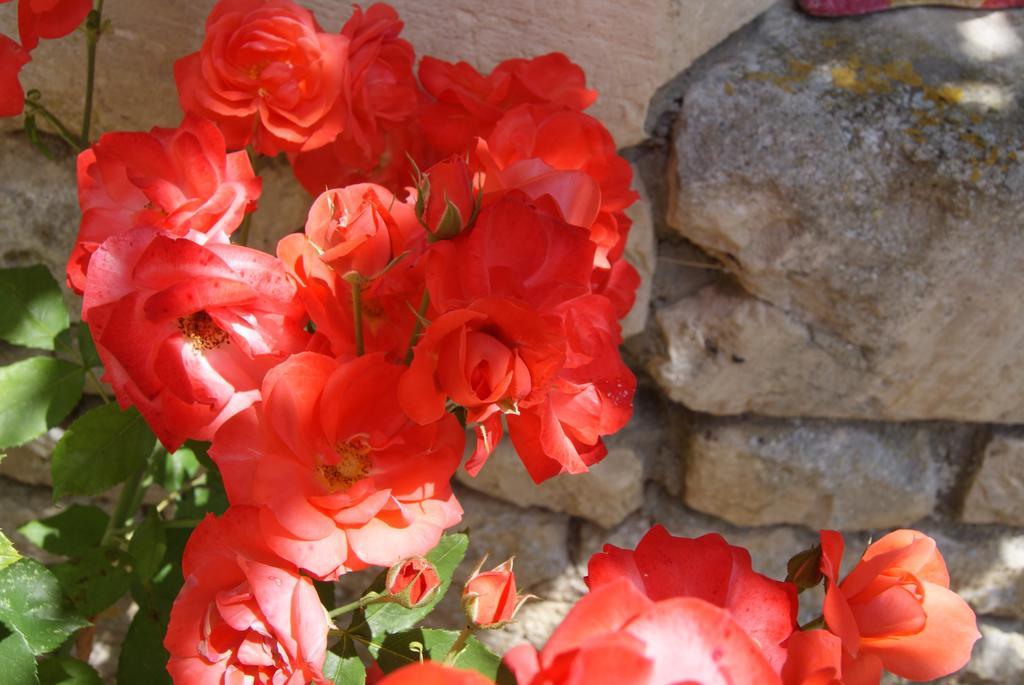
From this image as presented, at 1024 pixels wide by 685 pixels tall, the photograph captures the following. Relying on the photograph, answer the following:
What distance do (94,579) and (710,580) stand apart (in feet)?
2.34

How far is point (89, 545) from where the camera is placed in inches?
48.7

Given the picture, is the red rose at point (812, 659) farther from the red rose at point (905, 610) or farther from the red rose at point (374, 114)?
the red rose at point (374, 114)

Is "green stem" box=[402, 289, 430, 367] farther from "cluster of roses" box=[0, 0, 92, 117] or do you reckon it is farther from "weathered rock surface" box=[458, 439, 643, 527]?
"weathered rock surface" box=[458, 439, 643, 527]

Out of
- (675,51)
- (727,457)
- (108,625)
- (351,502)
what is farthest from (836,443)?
(108,625)

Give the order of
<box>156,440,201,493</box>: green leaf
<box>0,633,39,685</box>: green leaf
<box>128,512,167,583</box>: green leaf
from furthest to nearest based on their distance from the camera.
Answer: <box>156,440,201,493</box>: green leaf < <box>128,512,167,583</box>: green leaf < <box>0,633,39,685</box>: green leaf

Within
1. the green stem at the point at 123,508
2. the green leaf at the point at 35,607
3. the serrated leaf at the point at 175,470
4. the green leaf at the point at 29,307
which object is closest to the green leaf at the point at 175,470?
the serrated leaf at the point at 175,470

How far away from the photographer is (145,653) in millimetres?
1082

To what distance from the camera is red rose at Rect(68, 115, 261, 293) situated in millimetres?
787

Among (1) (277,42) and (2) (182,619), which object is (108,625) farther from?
(1) (277,42)

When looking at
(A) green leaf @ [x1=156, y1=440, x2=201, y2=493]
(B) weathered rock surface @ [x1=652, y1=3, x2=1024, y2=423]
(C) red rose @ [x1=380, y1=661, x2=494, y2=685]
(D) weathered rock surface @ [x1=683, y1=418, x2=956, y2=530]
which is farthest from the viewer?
(D) weathered rock surface @ [x1=683, y1=418, x2=956, y2=530]

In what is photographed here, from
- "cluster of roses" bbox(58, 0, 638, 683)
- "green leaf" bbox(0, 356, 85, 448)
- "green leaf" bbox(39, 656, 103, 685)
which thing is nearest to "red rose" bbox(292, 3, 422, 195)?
"cluster of roses" bbox(58, 0, 638, 683)

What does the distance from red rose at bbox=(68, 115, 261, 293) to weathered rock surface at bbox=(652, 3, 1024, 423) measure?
0.58m

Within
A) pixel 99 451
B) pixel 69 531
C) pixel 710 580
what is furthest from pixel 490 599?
pixel 69 531

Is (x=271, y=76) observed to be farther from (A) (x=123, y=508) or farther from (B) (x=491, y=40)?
(A) (x=123, y=508)
